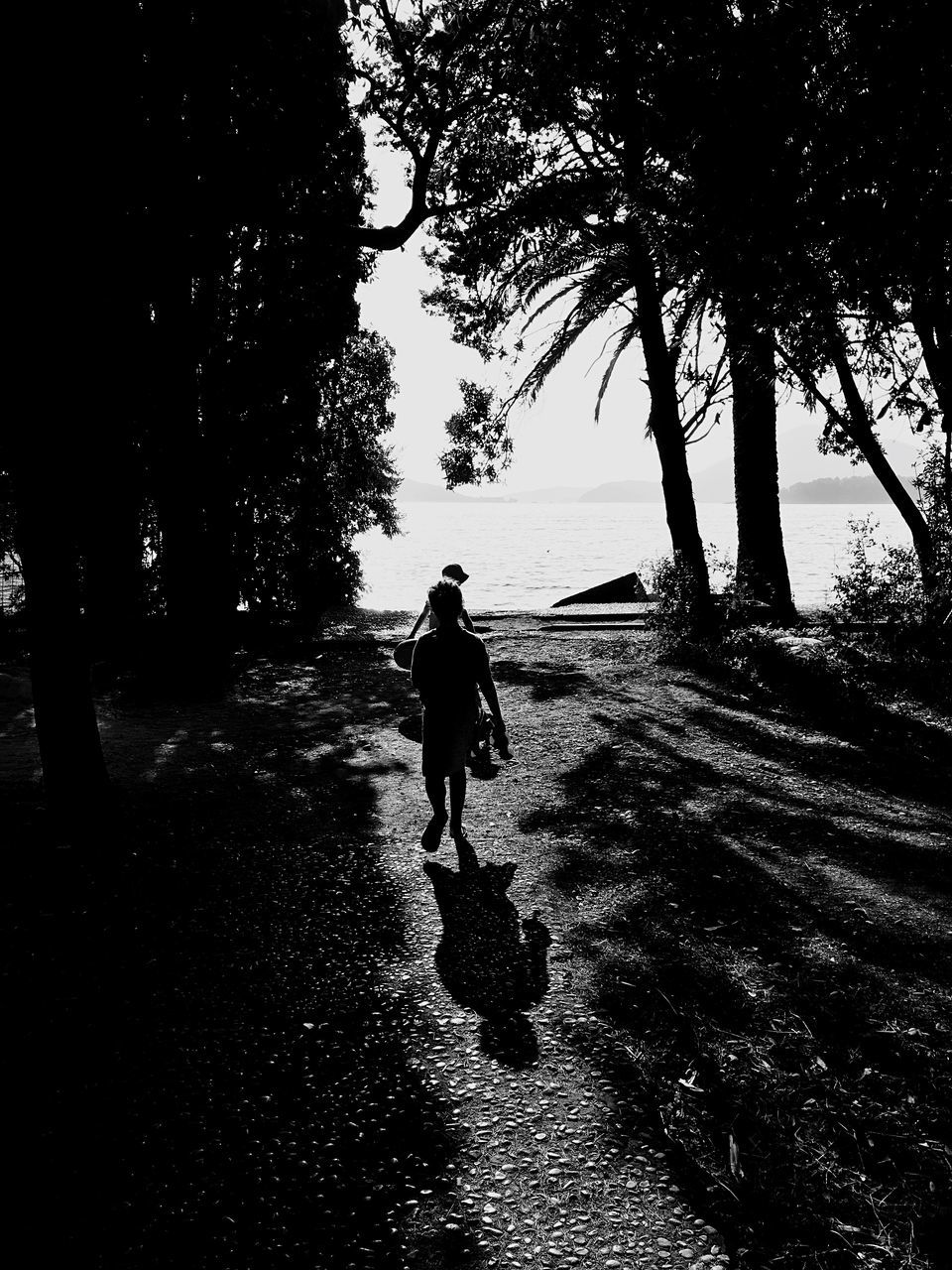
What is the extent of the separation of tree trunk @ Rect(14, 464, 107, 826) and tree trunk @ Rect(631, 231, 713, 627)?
950 centimetres

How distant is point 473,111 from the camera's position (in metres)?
10.7

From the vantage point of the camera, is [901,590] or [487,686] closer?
[487,686]

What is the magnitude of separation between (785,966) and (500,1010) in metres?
1.41

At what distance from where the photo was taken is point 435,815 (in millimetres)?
5941

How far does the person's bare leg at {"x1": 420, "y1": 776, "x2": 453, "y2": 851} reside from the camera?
→ 5.82 meters

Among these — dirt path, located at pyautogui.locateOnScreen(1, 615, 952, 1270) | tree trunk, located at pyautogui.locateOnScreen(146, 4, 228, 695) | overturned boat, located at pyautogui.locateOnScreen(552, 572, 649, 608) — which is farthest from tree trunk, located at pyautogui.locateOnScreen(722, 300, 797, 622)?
tree trunk, located at pyautogui.locateOnScreen(146, 4, 228, 695)

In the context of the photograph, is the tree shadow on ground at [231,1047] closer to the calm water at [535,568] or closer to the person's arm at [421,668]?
the person's arm at [421,668]

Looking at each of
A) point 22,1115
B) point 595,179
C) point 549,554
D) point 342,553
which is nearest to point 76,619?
point 22,1115

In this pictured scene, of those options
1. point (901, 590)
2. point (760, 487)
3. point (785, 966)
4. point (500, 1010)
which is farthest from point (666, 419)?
point (500, 1010)

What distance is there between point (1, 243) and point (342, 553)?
60.8 ft

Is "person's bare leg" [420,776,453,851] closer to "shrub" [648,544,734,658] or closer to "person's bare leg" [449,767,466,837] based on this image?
"person's bare leg" [449,767,466,837]

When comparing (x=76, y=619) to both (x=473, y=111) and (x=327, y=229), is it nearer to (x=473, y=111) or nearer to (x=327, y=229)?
(x=327, y=229)

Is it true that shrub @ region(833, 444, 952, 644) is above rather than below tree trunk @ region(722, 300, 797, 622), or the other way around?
below

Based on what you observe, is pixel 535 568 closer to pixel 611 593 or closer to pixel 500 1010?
pixel 611 593
